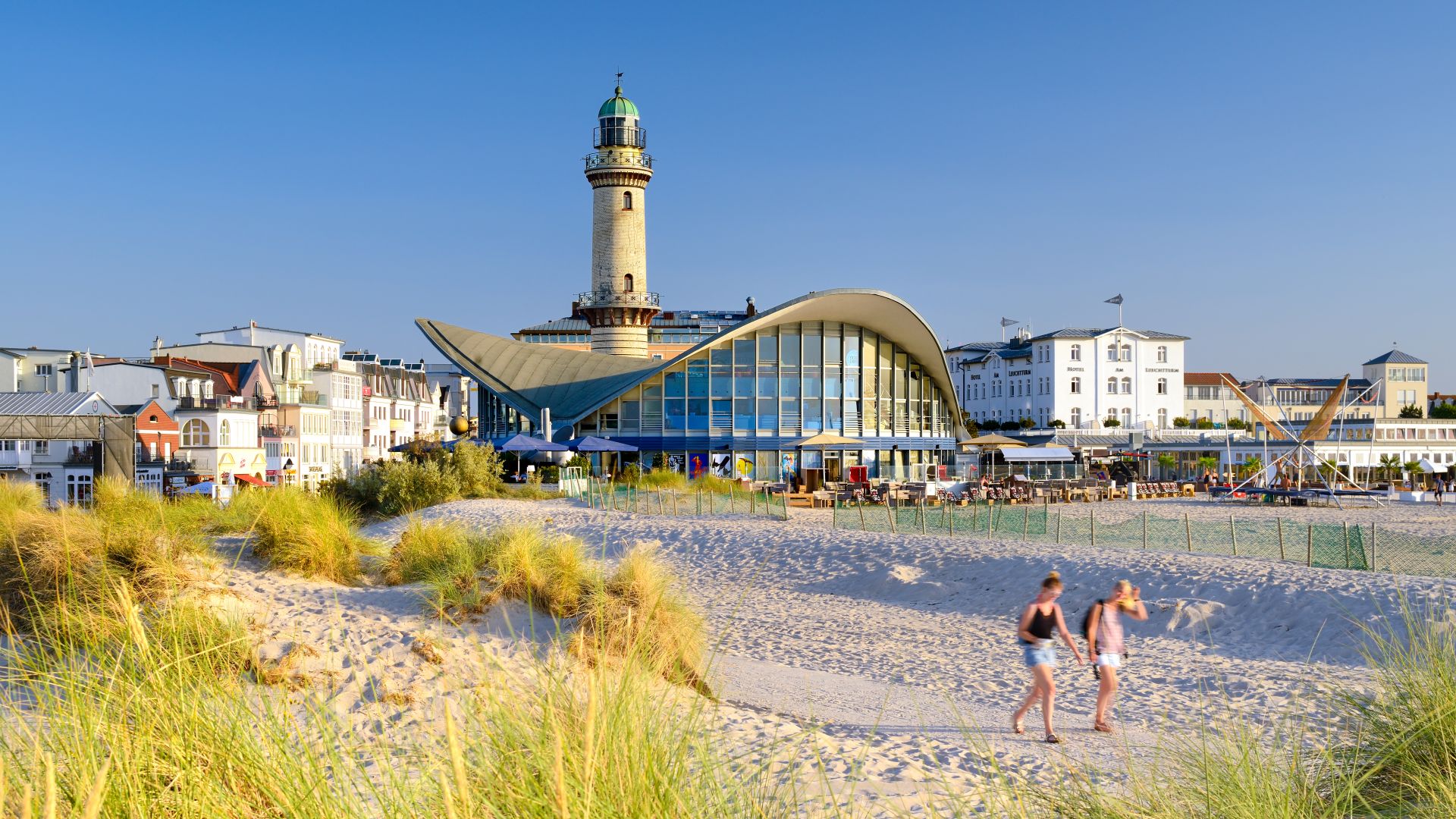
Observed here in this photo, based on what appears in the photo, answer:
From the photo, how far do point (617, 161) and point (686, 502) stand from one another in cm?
3150

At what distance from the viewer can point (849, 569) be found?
57.2 ft

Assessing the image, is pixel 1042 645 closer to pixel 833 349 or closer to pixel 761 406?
pixel 761 406

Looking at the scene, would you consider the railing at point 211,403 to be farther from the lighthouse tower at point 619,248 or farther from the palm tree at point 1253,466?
the palm tree at point 1253,466

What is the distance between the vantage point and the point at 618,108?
54531 mm

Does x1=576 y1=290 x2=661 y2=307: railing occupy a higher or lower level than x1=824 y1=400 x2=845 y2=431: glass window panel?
higher

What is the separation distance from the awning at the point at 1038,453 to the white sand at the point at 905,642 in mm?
15558

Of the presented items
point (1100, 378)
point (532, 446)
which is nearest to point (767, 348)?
point (532, 446)

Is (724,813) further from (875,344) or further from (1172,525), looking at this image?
(875,344)

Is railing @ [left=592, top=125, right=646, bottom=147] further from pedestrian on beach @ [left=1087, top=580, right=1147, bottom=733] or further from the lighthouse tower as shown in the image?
pedestrian on beach @ [left=1087, top=580, right=1147, bottom=733]

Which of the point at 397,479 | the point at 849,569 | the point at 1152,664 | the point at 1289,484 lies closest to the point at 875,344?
the point at 1289,484

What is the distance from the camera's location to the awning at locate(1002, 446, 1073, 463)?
34688mm

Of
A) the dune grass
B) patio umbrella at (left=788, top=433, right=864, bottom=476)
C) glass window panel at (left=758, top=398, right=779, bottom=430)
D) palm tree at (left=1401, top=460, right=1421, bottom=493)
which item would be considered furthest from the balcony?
palm tree at (left=1401, top=460, right=1421, bottom=493)

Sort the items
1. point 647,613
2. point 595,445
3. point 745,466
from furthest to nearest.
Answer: point 745,466
point 595,445
point 647,613

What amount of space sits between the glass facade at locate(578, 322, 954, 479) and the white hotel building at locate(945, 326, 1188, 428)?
1391 inches
